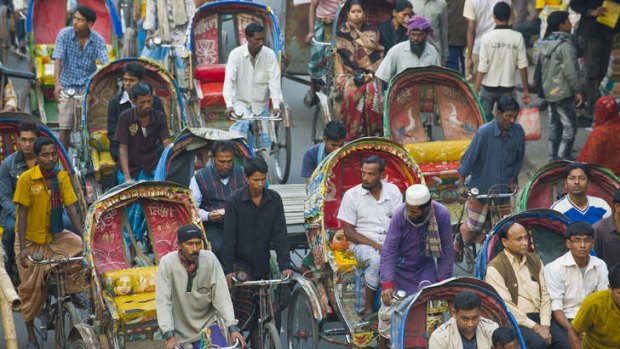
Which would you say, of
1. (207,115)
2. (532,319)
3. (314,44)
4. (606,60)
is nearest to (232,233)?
(532,319)

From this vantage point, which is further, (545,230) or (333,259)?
(545,230)

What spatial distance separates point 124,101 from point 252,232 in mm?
3171

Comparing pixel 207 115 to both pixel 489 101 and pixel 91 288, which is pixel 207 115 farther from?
pixel 91 288

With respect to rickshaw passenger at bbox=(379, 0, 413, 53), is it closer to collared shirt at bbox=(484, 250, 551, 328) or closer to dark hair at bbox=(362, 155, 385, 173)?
dark hair at bbox=(362, 155, 385, 173)

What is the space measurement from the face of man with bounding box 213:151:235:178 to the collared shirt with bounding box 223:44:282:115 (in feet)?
9.16

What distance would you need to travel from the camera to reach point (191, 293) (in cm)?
1102

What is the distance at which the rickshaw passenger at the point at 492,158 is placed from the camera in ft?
45.5

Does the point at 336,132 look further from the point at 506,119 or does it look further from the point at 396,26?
the point at 396,26

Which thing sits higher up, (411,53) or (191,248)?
(411,53)

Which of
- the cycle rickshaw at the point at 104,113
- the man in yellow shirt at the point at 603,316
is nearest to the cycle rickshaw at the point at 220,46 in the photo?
the cycle rickshaw at the point at 104,113

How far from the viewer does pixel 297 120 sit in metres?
19.2

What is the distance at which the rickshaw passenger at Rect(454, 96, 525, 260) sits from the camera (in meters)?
13.9

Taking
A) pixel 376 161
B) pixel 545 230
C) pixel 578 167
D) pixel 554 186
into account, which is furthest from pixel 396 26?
pixel 545 230

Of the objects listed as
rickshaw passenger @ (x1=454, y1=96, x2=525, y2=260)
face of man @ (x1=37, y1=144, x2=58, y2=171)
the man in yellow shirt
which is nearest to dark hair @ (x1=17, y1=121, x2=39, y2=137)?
face of man @ (x1=37, y1=144, x2=58, y2=171)
